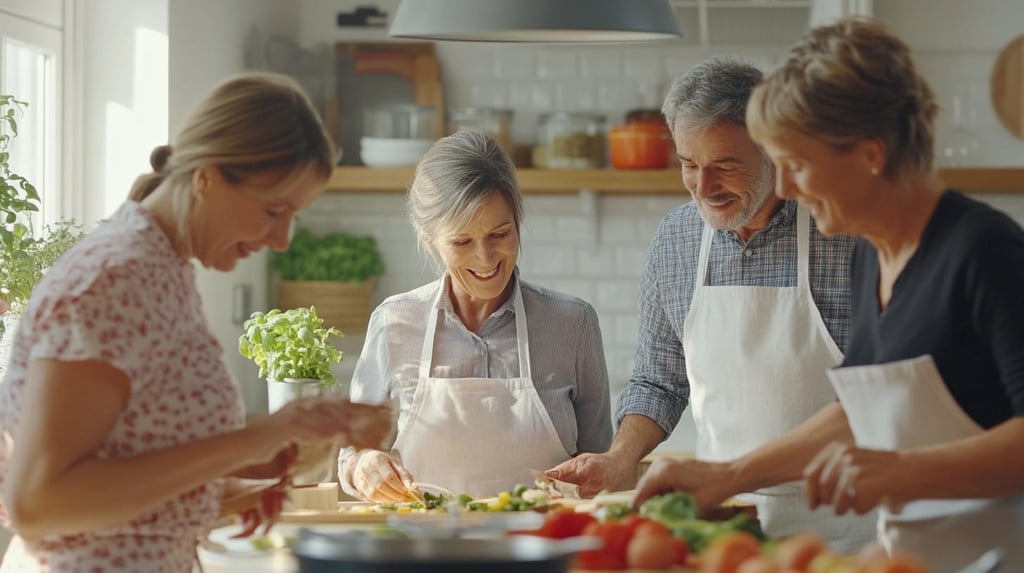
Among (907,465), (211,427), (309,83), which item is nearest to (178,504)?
(211,427)

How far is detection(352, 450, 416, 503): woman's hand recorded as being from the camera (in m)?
3.21

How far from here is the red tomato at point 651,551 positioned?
2053 millimetres

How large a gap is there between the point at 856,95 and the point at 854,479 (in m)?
0.60

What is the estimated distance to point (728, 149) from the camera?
123 inches

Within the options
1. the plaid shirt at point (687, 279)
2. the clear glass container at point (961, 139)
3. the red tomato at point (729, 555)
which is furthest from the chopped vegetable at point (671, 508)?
the clear glass container at point (961, 139)

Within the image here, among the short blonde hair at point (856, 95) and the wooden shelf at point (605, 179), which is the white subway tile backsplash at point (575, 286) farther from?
the short blonde hair at point (856, 95)

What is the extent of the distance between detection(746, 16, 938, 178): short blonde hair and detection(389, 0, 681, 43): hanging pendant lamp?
603mm

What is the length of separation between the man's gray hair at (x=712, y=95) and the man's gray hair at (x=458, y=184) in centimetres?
47

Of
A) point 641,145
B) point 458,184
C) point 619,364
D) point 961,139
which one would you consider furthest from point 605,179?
point 458,184

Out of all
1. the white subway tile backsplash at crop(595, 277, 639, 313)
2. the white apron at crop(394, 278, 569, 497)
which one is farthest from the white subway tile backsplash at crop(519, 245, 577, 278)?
the white apron at crop(394, 278, 569, 497)

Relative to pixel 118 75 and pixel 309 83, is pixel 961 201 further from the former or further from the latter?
pixel 309 83

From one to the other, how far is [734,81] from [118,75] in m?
2.25

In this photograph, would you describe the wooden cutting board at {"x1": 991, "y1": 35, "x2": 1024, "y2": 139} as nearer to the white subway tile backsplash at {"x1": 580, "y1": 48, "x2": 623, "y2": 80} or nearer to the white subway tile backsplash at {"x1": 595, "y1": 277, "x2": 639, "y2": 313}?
the white subway tile backsplash at {"x1": 580, "y1": 48, "x2": 623, "y2": 80}

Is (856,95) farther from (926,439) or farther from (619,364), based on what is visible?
(619,364)
